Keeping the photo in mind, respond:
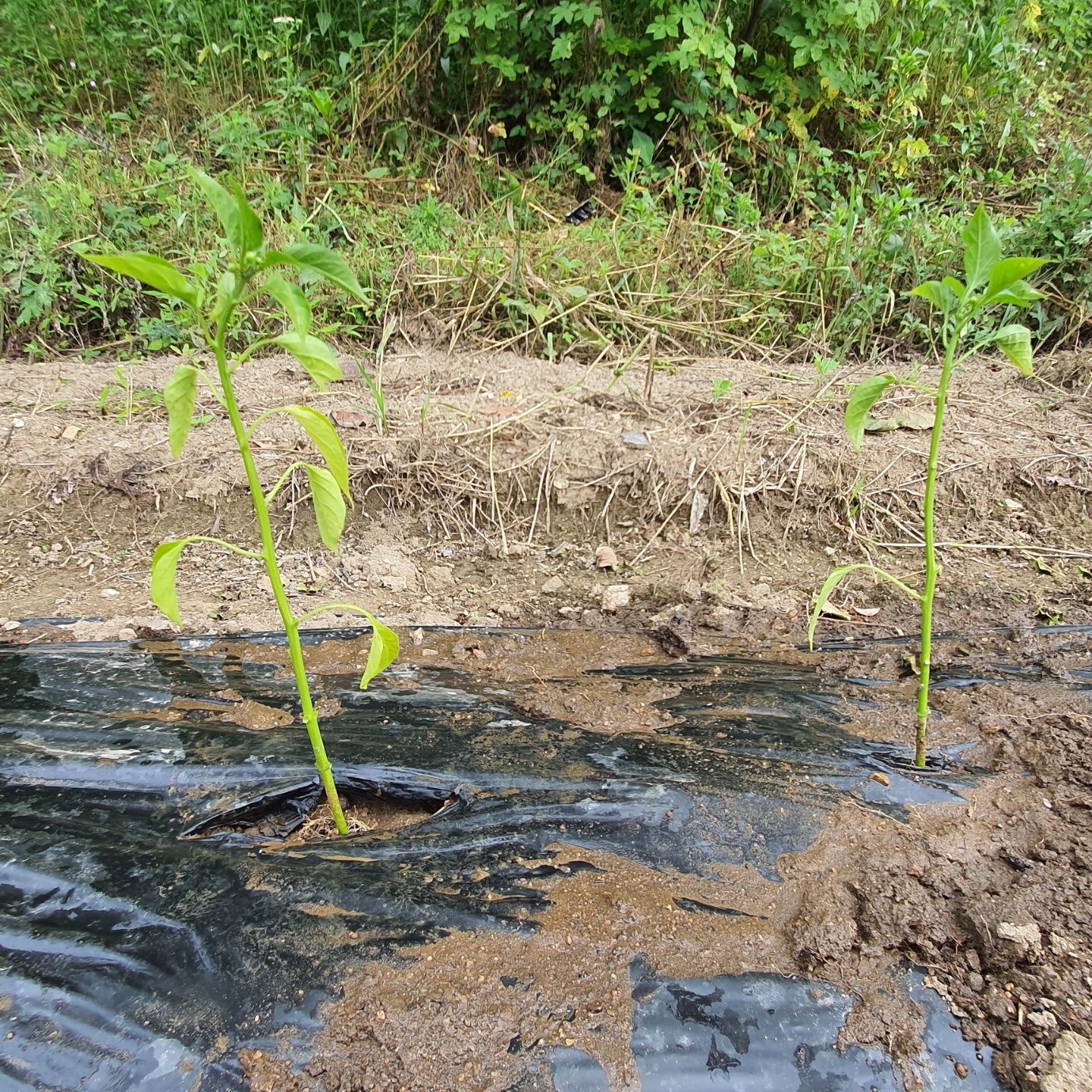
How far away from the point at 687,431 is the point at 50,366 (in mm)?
2989

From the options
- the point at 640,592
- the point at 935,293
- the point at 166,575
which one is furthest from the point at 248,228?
the point at 640,592

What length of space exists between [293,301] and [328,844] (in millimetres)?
972

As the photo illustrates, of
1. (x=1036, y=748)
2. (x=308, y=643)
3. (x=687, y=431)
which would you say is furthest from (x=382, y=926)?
(x=687, y=431)

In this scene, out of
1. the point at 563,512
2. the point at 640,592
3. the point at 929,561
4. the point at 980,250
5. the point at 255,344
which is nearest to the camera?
the point at 255,344

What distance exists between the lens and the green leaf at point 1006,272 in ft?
4.03

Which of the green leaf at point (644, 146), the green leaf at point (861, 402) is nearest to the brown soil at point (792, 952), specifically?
the green leaf at point (861, 402)

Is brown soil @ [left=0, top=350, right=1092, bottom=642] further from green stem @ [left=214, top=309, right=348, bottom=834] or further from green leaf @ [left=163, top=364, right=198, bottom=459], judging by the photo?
green leaf @ [left=163, top=364, right=198, bottom=459]

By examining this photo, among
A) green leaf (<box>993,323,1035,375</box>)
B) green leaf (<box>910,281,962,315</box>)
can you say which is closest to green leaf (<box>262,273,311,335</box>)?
green leaf (<box>910,281,962,315</box>)

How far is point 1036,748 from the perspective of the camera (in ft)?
5.47

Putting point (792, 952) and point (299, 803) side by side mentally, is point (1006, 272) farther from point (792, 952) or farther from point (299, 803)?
point (299, 803)

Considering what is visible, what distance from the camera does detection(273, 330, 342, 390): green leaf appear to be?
1.01 meters

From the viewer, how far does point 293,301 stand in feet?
3.18

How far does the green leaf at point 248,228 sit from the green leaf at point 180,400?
0.18 meters

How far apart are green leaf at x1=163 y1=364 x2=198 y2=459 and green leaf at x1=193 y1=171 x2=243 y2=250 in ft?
0.59
